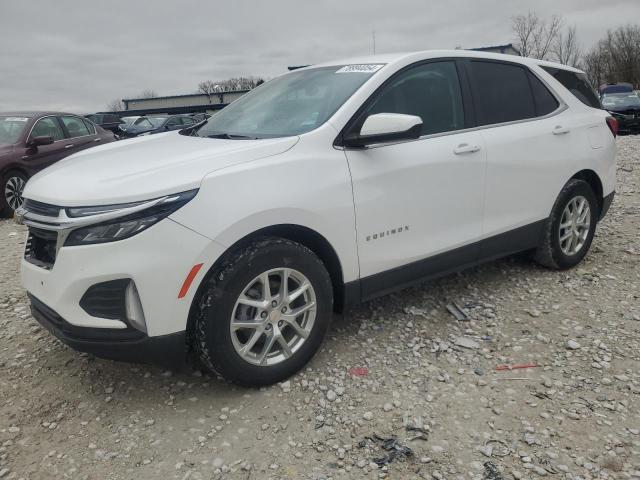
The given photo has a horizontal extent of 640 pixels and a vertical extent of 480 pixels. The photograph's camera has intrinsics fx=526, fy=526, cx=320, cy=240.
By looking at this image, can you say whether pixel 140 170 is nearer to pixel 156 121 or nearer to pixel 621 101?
pixel 156 121

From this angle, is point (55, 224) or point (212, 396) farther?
point (212, 396)

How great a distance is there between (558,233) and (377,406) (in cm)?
238

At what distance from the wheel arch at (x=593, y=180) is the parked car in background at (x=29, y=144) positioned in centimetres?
738

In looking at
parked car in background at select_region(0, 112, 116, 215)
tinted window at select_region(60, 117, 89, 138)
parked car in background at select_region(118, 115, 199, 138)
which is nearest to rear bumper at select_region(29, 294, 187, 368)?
parked car in background at select_region(0, 112, 116, 215)

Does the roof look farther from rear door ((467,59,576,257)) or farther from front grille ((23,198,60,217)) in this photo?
front grille ((23,198,60,217))

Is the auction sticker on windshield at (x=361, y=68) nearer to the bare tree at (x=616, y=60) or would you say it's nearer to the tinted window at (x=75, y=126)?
the tinted window at (x=75, y=126)

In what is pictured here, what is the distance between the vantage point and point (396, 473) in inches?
87.1

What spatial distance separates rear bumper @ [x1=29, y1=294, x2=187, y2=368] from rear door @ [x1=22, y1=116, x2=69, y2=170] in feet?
21.4

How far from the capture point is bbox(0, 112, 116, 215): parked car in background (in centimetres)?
767

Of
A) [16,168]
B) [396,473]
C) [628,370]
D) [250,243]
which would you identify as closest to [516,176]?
[628,370]

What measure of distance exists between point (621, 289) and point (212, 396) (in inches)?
124

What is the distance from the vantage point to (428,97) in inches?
134

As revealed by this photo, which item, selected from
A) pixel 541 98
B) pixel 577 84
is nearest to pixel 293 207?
pixel 541 98

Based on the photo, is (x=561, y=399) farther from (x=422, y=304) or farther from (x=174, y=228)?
(x=174, y=228)
